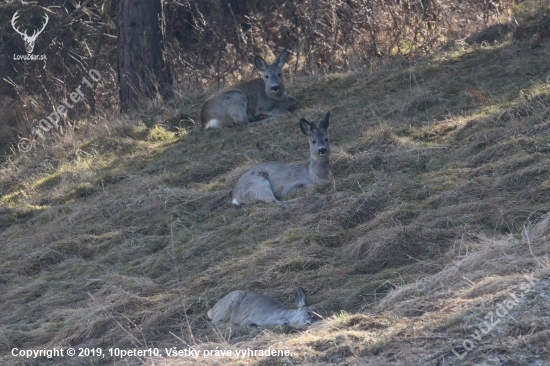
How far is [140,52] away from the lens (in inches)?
643

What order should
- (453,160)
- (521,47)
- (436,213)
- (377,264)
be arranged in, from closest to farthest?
1. (377,264)
2. (436,213)
3. (453,160)
4. (521,47)

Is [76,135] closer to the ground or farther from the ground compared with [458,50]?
closer to the ground

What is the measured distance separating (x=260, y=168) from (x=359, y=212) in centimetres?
236

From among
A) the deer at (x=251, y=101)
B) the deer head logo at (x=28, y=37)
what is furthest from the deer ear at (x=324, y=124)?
the deer head logo at (x=28, y=37)

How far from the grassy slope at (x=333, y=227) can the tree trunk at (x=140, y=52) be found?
188cm

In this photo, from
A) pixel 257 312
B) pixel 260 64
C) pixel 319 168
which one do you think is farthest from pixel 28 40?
pixel 257 312

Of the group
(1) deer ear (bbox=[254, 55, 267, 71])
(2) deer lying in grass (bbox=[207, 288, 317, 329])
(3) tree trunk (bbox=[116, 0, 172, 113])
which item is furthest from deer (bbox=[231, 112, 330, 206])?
(3) tree trunk (bbox=[116, 0, 172, 113])

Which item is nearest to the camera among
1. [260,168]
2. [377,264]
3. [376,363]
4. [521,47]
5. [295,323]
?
[376,363]

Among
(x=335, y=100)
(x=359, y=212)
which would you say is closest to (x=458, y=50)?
(x=335, y=100)

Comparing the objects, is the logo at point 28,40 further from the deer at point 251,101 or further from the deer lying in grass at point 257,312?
the deer lying in grass at point 257,312

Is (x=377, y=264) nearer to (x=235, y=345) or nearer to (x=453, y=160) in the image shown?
(x=235, y=345)

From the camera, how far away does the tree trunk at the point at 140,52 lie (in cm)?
1609

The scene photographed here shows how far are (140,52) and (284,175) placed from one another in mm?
6112

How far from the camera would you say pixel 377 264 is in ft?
26.2
